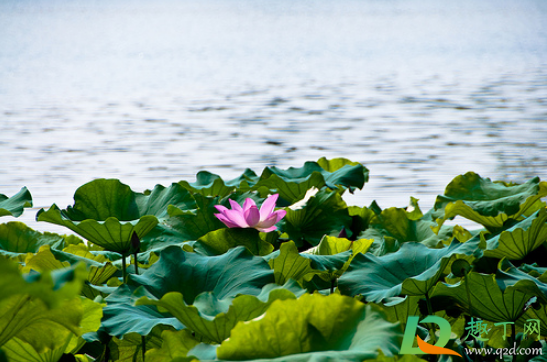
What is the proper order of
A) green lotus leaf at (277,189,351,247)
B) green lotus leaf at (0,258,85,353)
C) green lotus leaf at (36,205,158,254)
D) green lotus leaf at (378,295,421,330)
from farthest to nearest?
1. green lotus leaf at (277,189,351,247)
2. green lotus leaf at (36,205,158,254)
3. green lotus leaf at (378,295,421,330)
4. green lotus leaf at (0,258,85,353)

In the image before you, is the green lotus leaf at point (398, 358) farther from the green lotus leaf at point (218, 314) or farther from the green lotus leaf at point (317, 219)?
the green lotus leaf at point (317, 219)

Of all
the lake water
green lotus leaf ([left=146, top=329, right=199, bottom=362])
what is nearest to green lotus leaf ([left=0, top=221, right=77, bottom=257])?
green lotus leaf ([left=146, top=329, right=199, bottom=362])

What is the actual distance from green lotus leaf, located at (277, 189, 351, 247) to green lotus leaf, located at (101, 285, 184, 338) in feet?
1.84

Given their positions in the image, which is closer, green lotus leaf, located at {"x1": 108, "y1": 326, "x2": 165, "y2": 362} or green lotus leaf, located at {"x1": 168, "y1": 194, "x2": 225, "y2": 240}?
green lotus leaf, located at {"x1": 108, "y1": 326, "x2": 165, "y2": 362}

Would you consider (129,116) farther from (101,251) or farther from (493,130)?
(101,251)

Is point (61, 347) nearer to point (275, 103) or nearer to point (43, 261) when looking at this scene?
point (43, 261)

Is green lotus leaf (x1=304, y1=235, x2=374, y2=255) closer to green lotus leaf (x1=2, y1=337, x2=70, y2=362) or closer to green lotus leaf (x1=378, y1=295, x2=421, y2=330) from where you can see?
green lotus leaf (x1=378, y1=295, x2=421, y2=330)

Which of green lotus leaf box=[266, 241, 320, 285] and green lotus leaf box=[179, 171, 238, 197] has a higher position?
green lotus leaf box=[266, 241, 320, 285]

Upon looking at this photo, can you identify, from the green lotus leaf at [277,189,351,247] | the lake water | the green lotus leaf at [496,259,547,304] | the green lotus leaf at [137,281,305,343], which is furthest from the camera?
the lake water

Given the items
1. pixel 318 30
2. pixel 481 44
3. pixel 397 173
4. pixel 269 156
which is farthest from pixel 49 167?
pixel 318 30

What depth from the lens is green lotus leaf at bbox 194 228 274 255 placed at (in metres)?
1.04

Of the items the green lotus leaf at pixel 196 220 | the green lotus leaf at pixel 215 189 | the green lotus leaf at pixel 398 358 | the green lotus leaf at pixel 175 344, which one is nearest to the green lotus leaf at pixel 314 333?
the green lotus leaf at pixel 398 358

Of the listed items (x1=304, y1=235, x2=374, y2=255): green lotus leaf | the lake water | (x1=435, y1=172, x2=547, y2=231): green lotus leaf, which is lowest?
the lake water

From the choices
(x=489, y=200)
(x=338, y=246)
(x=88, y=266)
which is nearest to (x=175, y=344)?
(x=88, y=266)
